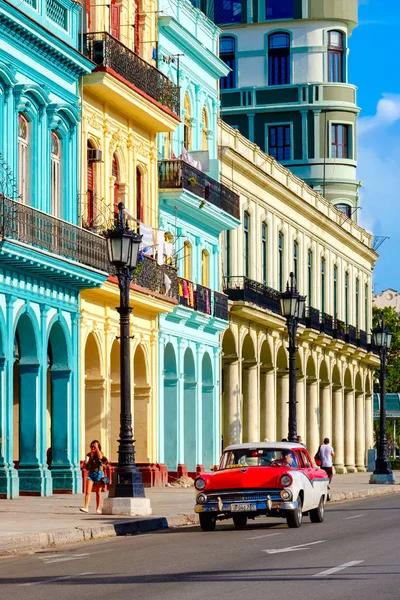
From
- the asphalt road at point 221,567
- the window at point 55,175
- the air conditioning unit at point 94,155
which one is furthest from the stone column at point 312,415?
the asphalt road at point 221,567

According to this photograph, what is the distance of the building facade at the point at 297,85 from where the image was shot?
70000 mm

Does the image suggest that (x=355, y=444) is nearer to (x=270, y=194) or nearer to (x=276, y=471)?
(x=270, y=194)

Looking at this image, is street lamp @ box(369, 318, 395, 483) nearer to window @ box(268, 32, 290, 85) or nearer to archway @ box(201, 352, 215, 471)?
archway @ box(201, 352, 215, 471)

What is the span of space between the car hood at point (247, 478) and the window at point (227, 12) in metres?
49.2

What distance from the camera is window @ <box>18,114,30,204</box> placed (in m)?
31.5

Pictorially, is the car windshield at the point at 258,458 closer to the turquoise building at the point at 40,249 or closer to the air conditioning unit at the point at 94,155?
the turquoise building at the point at 40,249

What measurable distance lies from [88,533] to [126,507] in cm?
403

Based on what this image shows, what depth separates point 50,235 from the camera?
31.1m

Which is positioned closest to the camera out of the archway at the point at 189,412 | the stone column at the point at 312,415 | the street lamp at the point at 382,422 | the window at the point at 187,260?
the window at the point at 187,260

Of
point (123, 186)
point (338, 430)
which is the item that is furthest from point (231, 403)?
point (338, 430)

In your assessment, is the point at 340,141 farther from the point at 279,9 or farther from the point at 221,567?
the point at 221,567

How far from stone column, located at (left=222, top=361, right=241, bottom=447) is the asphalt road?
26522 millimetres

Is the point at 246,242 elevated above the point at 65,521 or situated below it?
above

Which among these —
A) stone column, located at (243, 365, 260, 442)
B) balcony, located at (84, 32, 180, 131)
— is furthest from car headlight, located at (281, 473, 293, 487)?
stone column, located at (243, 365, 260, 442)
